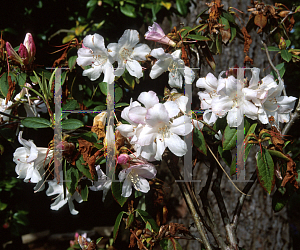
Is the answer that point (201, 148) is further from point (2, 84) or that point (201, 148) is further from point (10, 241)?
point (10, 241)

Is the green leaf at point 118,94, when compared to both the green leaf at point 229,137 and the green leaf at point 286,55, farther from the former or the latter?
the green leaf at point 286,55

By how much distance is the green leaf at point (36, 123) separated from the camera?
0.96 meters

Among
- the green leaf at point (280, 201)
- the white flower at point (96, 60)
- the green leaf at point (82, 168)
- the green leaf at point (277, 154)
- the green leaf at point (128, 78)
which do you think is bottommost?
the green leaf at point (280, 201)

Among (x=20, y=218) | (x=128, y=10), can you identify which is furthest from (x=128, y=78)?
(x=20, y=218)

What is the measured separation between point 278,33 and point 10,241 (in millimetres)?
2392

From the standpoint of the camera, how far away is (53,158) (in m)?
0.92

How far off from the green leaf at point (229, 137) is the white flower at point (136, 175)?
0.25 metres

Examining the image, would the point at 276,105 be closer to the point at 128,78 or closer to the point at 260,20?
the point at 260,20

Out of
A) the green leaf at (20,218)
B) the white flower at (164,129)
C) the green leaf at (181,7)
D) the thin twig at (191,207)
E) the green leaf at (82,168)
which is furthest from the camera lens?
the green leaf at (20,218)

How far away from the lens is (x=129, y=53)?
3.26 feet

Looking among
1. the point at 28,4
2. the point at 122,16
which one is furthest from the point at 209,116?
the point at 28,4

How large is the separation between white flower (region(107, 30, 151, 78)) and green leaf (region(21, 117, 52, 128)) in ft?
0.99

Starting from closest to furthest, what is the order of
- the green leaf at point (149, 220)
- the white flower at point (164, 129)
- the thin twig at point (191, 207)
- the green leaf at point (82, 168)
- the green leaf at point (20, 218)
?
the white flower at point (164, 129) < the green leaf at point (82, 168) < the thin twig at point (191, 207) < the green leaf at point (149, 220) < the green leaf at point (20, 218)

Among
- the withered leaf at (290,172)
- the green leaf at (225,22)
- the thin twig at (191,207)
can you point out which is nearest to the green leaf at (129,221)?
the thin twig at (191,207)
